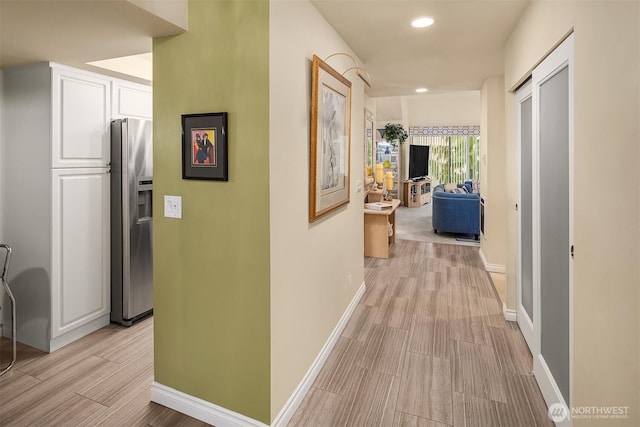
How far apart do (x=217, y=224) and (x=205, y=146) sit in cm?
40

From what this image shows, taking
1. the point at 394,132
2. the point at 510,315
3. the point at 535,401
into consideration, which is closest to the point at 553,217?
the point at 535,401

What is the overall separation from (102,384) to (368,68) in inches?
140

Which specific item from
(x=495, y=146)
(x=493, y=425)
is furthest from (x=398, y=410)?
(x=495, y=146)

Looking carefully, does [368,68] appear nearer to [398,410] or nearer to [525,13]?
[525,13]

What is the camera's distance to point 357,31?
280 cm

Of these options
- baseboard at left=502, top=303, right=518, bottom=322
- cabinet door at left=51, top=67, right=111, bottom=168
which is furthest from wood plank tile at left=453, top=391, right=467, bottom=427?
cabinet door at left=51, top=67, right=111, bottom=168

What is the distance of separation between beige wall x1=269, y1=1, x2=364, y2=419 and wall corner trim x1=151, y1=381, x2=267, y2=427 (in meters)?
0.20

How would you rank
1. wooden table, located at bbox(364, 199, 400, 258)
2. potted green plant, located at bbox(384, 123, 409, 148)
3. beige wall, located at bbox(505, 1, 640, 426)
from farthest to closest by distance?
1. potted green plant, located at bbox(384, 123, 409, 148)
2. wooden table, located at bbox(364, 199, 400, 258)
3. beige wall, located at bbox(505, 1, 640, 426)

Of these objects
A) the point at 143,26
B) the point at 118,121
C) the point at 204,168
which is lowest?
the point at 204,168

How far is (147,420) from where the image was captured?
203 centimetres

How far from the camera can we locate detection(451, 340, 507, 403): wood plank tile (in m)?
2.26

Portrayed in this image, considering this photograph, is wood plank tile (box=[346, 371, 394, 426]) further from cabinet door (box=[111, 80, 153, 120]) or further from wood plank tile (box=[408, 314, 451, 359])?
cabinet door (box=[111, 80, 153, 120])

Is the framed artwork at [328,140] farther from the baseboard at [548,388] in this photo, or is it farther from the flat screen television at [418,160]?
the flat screen television at [418,160]

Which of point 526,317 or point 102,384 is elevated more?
point 526,317
